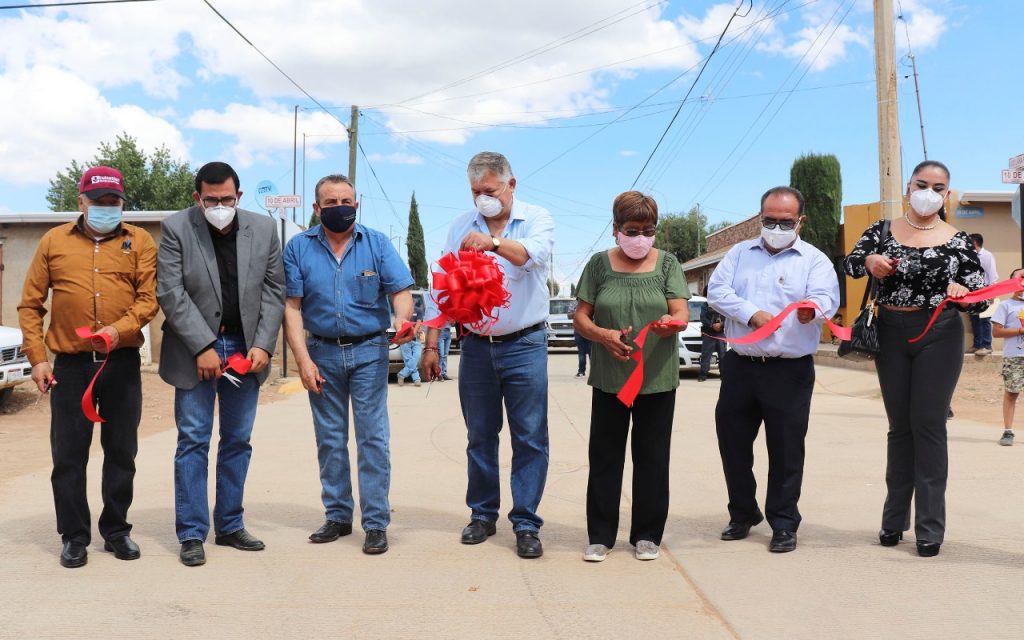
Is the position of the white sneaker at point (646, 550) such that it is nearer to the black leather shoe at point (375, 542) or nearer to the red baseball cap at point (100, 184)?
the black leather shoe at point (375, 542)

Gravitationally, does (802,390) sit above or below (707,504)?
above

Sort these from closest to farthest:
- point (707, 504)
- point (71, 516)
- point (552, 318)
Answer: point (71, 516) → point (707, 504) → point (552, 318)

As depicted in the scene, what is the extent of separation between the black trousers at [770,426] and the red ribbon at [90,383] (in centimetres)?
351

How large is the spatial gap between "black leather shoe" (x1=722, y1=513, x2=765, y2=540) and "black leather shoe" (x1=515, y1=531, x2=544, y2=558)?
3.78 ft

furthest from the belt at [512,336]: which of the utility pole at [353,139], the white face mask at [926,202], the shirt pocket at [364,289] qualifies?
the utility pole at [353,139]

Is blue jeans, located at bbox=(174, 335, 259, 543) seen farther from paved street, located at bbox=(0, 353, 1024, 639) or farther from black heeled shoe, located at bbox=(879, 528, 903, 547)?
black heeled shoe, located at bbox=(879, 528, 903, 547)

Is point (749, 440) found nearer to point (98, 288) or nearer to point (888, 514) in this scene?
point (888, 514)

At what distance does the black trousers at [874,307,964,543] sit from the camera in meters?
5.09

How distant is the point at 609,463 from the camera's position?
5.07m

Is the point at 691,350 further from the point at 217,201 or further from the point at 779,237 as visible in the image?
the point at 217,201

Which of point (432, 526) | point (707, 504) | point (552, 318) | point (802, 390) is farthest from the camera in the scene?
point (552, 318)

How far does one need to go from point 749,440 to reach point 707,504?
1.09 metres

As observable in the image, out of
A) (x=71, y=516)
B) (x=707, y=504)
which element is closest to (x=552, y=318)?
(x=707, y=504)

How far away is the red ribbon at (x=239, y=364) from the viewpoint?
5.04 metres
